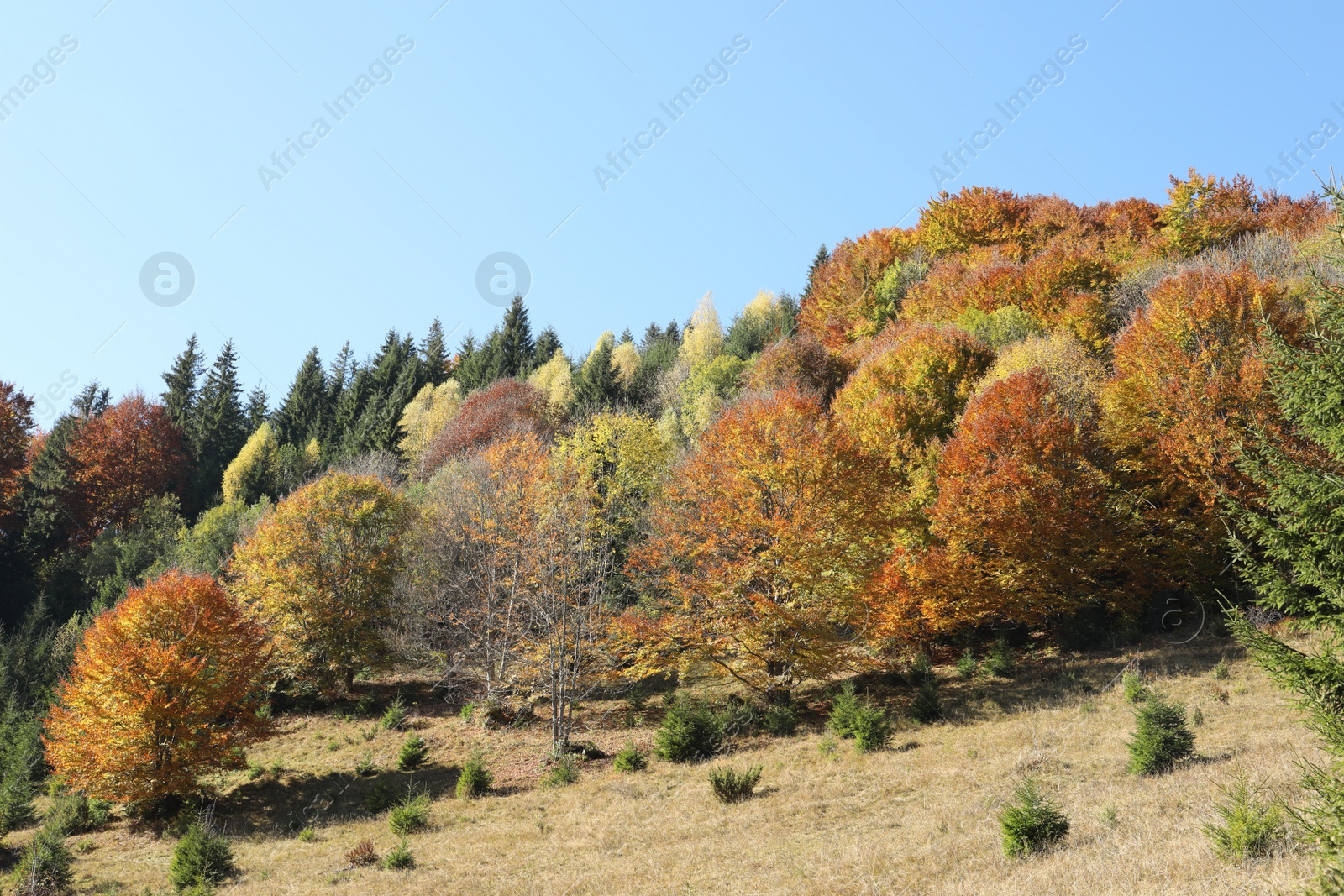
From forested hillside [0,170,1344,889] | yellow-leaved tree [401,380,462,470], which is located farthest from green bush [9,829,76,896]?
yellow-leaved tree [401,380,462,470]

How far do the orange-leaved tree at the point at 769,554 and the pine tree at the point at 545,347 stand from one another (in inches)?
2390

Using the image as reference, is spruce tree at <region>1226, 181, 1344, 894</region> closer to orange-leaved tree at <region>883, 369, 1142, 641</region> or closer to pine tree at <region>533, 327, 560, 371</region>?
orange-leaved tree at <region>883, 369, 1142, 641</region>

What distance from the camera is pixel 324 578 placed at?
34.9 meters

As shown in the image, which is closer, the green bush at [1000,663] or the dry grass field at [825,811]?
the dry grass field at [825,811]

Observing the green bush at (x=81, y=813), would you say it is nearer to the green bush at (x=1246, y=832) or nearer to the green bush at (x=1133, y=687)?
the green bush at (x=1246, y=832)

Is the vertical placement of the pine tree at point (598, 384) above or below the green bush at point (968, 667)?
above

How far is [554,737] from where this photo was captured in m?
25.8

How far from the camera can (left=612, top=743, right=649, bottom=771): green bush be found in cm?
2325

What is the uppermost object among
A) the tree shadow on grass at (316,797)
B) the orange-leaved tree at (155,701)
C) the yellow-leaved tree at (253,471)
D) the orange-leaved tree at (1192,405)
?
the yellow-leaved tree at (253,471)

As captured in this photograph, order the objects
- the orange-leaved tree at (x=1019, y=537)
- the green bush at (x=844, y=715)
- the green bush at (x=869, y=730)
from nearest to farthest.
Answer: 1. the green bush at (x=869, y=730)
2. the green bush at (x=844, y=715)
3. the orange-leaved tree at (x=1019, y=537)

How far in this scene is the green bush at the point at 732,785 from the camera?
18812 millimetres

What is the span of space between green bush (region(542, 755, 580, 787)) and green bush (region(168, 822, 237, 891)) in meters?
8.41

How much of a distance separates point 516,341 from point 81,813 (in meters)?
68.2

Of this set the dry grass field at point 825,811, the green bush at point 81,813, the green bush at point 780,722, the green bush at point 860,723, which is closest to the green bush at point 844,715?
the green bush at point 860,723
